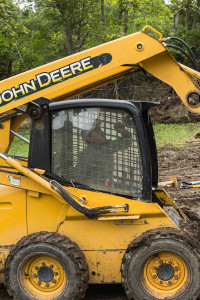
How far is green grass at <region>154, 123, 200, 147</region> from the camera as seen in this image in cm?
1648

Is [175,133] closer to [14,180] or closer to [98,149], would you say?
[98,149]

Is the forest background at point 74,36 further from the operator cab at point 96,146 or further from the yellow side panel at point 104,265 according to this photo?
the yellow side panel at point 104,265

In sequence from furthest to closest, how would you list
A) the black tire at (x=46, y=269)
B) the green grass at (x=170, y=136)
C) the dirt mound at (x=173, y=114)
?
1. the dirt mound at (x=173, y=114)
2. the green grass at (x=170, y=136)
3. the black tire at (x=46, y=269)

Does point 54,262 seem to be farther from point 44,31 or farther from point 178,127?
point 44,31

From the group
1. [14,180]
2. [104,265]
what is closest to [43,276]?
[104,265]

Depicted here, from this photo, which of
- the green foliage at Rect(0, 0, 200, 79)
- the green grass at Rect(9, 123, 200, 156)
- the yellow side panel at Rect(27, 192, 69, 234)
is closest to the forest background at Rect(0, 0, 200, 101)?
the green foliage at Rect(0, 0, 200, 79)

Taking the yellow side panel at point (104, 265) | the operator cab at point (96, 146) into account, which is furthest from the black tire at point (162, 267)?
the operator cab at point (96, 146)

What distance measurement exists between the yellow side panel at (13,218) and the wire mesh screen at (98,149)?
0.52m

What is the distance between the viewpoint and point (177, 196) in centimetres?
927

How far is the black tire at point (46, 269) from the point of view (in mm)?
4680

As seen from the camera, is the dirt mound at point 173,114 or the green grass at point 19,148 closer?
the green grass at point 19,148

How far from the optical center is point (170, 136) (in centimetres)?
1770

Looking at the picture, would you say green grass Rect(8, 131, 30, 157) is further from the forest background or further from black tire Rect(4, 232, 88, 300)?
black tire Rect(4, 232, 88, 300)

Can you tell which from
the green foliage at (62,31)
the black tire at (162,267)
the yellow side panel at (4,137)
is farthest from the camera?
the green foliage at (62,31)
